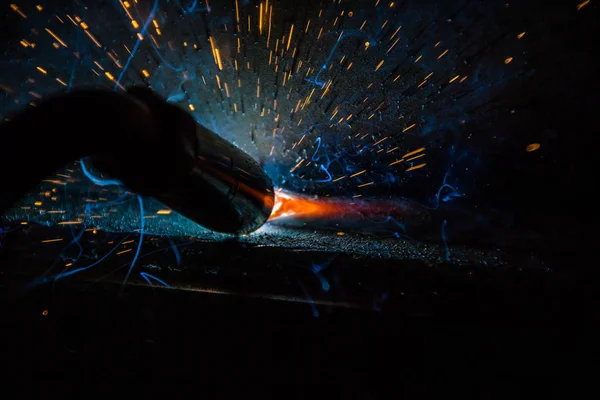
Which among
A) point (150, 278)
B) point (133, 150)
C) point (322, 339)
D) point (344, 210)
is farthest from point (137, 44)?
point (322, 339)

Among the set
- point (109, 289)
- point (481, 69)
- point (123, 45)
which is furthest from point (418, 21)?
point (109, 289)

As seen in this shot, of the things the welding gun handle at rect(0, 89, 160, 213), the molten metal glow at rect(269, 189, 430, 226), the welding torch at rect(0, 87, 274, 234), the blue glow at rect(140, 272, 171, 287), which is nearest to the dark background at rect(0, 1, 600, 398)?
the blue glow at rect(140, 272, 171, 287)

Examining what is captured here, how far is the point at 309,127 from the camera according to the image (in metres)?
1.67

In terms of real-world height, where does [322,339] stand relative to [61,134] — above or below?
below

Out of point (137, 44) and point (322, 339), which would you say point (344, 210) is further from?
point (137, 44)

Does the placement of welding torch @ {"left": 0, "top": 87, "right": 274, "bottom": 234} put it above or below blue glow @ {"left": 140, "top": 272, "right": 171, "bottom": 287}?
above

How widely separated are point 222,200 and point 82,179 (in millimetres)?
1414

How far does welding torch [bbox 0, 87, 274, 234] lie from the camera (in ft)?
1.88

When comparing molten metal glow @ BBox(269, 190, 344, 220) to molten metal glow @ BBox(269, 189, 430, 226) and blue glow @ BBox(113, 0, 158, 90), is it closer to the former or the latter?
molten metal glow @ BBox(269, 189, 430, 226)

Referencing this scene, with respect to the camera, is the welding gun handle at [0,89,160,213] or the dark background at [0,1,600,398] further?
the dark background at [0,1,600,398]

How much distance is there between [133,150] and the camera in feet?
2.25

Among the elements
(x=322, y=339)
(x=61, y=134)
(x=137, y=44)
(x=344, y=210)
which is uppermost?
(x=137, y=44)

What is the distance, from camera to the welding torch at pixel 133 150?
1.88 feet

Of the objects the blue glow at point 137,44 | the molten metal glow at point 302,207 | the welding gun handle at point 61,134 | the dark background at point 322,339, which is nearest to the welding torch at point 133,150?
the welding gun handle at point 61,134
